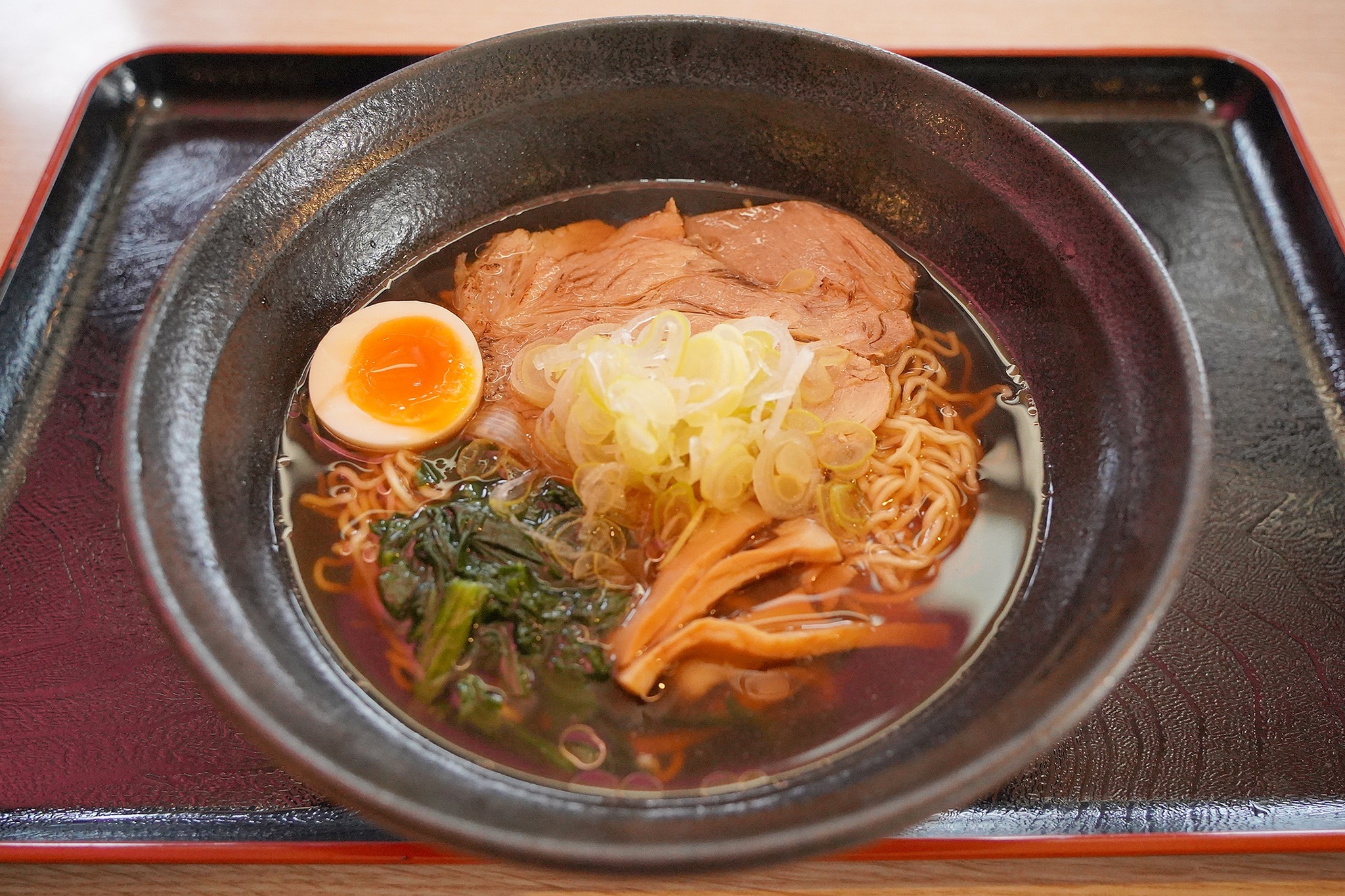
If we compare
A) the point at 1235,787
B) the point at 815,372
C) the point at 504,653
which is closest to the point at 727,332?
the point at 815,372

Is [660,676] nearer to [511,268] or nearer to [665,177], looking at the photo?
[511,268]

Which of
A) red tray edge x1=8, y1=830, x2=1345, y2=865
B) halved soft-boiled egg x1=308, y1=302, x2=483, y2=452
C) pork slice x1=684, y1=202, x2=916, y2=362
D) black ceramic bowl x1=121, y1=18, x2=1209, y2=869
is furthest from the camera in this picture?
pork slice x1=684, y1=202, x2=916, y2=362

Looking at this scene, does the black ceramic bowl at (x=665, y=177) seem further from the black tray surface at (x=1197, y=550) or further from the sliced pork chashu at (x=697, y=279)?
the black tray surface at (x=1197, y=550)

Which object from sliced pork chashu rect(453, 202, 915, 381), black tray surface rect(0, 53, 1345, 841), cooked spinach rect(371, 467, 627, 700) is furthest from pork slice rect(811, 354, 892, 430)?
black tray surface rect(0, 53, 1345, 841)

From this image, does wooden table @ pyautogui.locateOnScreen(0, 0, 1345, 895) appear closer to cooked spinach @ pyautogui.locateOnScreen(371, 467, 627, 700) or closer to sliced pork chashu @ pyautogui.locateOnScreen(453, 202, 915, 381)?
sliced pork chashu @ pyautogui.locateOnScreen(453, 202, 915, 381)

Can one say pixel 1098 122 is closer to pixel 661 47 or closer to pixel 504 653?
pixel 661 47

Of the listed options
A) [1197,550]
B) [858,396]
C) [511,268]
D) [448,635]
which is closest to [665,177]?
[511,268]
